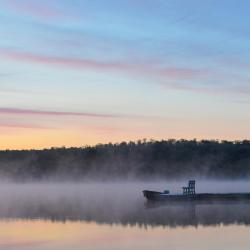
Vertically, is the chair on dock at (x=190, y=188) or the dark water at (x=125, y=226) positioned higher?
the chair on dock at (x=190, y=188)

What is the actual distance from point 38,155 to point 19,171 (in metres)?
4.58

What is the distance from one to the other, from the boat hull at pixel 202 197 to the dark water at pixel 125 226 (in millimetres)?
2391

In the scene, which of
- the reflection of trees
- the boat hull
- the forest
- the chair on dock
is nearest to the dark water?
the reflection of trees

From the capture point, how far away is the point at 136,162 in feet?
370

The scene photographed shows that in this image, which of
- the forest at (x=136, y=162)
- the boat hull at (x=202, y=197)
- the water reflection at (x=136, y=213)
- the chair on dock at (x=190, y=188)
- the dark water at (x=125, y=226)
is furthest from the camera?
the forest at (x=136, y=162)

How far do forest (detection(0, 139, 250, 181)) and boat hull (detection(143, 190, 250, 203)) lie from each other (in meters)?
47.4

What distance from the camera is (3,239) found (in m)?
28.0

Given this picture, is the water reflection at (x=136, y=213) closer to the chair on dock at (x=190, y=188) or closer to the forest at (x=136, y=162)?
the chair on dock at (x=190, y=188)

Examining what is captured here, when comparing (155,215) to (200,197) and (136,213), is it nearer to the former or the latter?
(136,213)

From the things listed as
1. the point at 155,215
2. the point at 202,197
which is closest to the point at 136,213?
the point at 155,215

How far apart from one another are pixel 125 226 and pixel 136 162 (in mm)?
80558

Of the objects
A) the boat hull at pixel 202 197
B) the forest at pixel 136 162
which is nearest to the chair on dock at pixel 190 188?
the boat hull at pixel 202 197

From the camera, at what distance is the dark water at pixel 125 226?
26.2 metres

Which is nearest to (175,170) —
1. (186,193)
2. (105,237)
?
(186,193)
